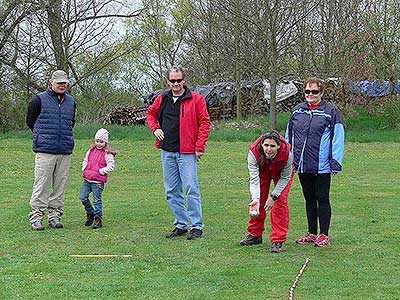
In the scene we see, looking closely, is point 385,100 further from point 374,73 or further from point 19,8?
point 19,8

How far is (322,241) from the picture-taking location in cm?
782

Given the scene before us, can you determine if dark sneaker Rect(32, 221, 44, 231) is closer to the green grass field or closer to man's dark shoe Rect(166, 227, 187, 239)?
the green grass field

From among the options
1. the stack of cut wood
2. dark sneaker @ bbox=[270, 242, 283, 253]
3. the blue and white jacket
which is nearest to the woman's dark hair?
the blue and white jacket

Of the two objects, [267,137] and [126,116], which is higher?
[267,137]

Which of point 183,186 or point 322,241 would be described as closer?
point 322,241

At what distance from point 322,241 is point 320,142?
100cm

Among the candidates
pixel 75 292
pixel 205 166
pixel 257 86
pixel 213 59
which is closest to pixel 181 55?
pixel 213 59

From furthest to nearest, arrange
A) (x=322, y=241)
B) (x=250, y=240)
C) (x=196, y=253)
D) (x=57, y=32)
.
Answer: (x=57, y=32), (x=250, y=240), (x=322, y=241), (x=196, y=253)

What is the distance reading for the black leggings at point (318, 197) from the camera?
784 cm

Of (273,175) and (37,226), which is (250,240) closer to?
(273,175)

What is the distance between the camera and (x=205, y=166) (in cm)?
1783

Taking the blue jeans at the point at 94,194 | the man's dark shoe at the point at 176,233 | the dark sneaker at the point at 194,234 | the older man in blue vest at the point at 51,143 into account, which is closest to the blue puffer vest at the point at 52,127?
the older man in blue vest at the point at 51,143

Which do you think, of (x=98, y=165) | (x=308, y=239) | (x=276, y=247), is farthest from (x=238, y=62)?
(x=276, y=247)

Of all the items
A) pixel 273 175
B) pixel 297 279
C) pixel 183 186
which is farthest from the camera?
pixel 183 186
